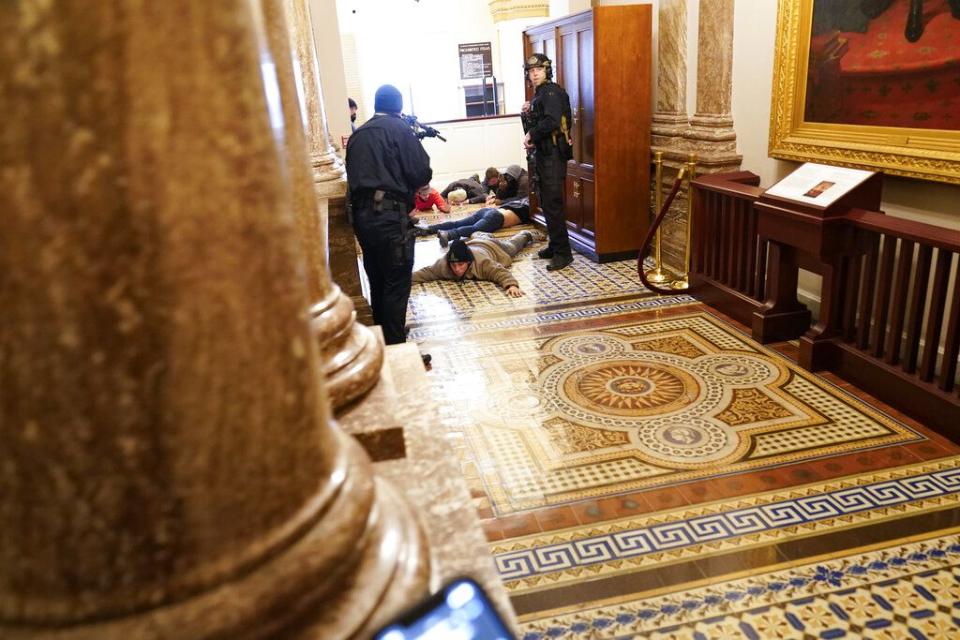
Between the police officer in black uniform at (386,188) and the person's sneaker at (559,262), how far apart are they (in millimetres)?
2692

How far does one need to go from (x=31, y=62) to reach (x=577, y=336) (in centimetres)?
484

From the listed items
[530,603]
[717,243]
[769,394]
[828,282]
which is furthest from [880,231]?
[530,603]

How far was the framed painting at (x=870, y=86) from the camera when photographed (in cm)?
396

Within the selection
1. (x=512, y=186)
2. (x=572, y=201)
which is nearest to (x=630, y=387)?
(x=572, y=201)

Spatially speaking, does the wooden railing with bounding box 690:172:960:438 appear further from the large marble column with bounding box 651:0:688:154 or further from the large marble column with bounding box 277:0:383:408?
the large marble column with bounding box 277:0:383:408

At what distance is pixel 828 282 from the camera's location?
4449 millimetres

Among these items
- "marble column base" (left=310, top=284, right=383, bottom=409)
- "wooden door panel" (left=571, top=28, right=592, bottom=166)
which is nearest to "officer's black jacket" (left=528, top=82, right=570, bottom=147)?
"wooden door panel" (left=571, top=28, right=592, bottom=166)

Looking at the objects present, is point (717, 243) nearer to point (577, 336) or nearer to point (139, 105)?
point (577, 336)

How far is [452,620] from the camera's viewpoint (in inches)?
35.3

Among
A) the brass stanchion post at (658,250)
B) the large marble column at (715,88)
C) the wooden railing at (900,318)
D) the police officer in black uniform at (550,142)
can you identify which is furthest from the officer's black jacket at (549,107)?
the wooden railing at (900,318)

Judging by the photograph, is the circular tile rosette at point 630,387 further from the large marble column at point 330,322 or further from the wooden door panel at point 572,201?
the wooden door panel at point 572,201

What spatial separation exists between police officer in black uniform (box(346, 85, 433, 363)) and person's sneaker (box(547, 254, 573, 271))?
106 inches

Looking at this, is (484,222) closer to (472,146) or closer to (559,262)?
(559,262)

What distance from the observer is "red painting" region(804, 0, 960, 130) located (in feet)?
12.9
